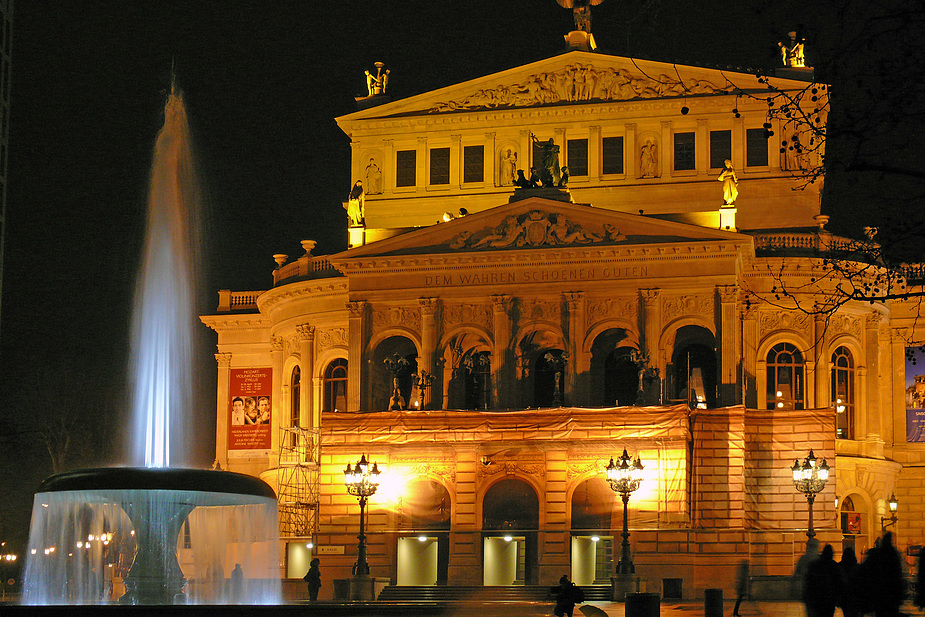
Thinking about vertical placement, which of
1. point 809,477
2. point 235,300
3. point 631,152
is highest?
point 631,152

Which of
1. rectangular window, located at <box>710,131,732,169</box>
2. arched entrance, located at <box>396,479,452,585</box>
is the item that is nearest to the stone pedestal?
arched entrance, located at <box>396,479,452,585</box>

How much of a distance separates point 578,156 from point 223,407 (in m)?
17.7

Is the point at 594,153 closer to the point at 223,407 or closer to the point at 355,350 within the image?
the point at 355,350

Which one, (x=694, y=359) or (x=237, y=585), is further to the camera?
(x=694, y=359)

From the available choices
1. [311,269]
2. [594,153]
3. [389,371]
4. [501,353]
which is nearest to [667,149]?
[594,153]

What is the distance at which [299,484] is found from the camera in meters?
52.5

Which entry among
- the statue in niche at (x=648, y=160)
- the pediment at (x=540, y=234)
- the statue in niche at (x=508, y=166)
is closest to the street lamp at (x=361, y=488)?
the pediment at (x=540, y=234)

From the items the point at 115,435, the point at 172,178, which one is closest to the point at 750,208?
the point at 172,178

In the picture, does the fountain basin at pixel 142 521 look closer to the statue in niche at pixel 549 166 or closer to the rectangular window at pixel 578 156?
the statue in niche at pixel 549 166

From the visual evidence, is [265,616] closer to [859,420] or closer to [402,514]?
[402,514]

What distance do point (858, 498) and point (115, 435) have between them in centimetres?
3384

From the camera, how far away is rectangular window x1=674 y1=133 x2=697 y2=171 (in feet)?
175

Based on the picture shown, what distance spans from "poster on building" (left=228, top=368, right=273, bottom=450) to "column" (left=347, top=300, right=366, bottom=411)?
7991 millimetres

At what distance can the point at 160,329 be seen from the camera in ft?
119
